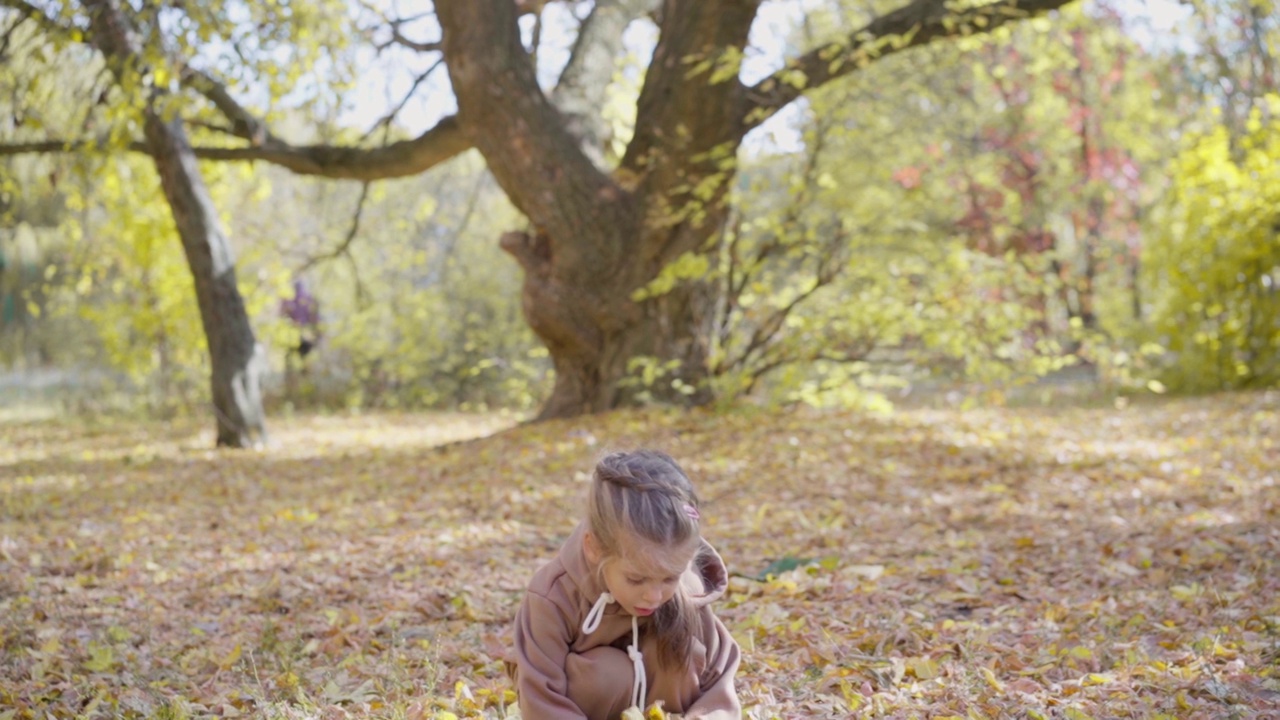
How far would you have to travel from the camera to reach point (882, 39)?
7398mm

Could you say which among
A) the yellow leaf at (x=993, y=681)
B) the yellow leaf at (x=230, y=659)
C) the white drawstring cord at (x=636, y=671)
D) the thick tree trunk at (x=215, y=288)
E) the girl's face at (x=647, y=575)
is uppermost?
the thick tree trunk at (x=215, y=288)

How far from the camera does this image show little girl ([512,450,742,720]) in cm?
226

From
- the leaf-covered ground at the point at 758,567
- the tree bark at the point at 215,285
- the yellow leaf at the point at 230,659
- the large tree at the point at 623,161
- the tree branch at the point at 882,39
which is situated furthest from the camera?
the tree bark at the point at 215,285

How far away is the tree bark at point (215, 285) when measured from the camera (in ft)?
31.7

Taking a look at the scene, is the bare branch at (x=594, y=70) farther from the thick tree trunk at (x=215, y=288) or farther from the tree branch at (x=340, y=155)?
the thick tree trunk at (x=215, y=288)

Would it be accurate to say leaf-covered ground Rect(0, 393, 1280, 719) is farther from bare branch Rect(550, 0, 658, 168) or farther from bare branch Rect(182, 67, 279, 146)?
bare branch Rect(182, 67, 279, 146)

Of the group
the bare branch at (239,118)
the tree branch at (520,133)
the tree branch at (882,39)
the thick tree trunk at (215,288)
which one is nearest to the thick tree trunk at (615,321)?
the tree branch at (520,133)

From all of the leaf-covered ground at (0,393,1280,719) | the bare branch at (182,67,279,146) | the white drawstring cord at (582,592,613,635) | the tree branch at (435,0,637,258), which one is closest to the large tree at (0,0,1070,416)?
the tree branch at (435,0,637,258)

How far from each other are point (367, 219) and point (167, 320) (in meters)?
4.12

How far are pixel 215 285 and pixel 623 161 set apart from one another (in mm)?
4089

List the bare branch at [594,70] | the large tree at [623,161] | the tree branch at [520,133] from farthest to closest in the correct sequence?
the bare branch at [594,70]
the tree branch at [520,133]
the large tree at [623,161]

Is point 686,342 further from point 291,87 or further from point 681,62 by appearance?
point 291,87

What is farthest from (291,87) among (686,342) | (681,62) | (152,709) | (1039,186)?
(1039,186)

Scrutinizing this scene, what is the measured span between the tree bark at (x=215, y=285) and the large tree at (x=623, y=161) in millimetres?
871
